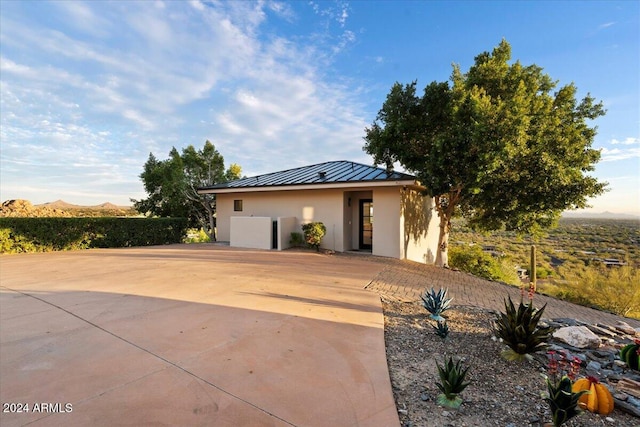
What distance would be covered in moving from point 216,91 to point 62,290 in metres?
11.1

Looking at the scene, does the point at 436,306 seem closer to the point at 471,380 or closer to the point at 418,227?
the point at 471,380

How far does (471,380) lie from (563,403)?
83cm

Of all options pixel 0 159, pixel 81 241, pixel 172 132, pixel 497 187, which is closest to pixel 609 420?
pixel 497 187

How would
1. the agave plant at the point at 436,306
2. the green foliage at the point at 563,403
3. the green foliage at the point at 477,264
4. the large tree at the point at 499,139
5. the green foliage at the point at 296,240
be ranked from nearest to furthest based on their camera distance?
the green foliage at the point at 563,403 < the agave plant at the point at 436,306 < the large tree at the point at 499,139 < the green foliage at the point at 296,240 < the green foliage at the point at 477,264

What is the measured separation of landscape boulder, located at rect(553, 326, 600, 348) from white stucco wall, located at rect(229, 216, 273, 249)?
34.3ft

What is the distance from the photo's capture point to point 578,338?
3.80m

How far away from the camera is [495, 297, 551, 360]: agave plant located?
3318 mm

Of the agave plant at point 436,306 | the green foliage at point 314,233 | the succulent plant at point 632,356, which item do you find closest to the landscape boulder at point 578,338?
the succulent plant at point 632,356

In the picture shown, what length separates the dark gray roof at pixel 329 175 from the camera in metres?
11.5

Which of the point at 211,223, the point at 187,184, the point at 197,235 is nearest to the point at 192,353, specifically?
the point at 211,223

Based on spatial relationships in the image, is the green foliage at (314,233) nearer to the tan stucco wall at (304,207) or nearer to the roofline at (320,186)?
the tan stucco wall at (304,207)

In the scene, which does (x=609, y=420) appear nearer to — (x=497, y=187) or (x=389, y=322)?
(x=389, y=322)

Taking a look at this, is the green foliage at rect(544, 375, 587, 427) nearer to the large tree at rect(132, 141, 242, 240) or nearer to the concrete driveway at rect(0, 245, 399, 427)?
the concrete driveway at rect(0, 245, 399, 427)

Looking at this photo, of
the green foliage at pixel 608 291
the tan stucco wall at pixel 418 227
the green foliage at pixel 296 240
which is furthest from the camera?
the green foliage at pixel 296 240
